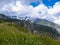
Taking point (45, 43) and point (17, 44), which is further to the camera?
point (45, 43)

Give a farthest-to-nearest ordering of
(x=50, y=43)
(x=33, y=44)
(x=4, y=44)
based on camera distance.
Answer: (x=50, y=43), (x=33, y=44), (x=4, y=44)

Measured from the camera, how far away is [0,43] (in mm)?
11797

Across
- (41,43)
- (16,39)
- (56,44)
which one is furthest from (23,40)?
(56,44)

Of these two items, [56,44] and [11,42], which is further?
[56,44]

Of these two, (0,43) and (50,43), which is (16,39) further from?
(50,43)

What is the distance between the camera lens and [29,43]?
1231cm

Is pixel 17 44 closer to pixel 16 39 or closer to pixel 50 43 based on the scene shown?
pixel 16 39

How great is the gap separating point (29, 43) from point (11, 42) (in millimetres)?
1236

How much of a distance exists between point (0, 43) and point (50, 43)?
366 cm

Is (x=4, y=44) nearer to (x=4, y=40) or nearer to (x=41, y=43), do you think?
(x=4, y=40)

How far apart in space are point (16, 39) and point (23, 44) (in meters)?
0.90


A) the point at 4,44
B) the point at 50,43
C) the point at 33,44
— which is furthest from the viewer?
→ the point at 50,43

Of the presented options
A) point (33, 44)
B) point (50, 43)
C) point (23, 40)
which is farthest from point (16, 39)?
point (50, 43)

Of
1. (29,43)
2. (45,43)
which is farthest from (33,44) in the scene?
(45,43)
